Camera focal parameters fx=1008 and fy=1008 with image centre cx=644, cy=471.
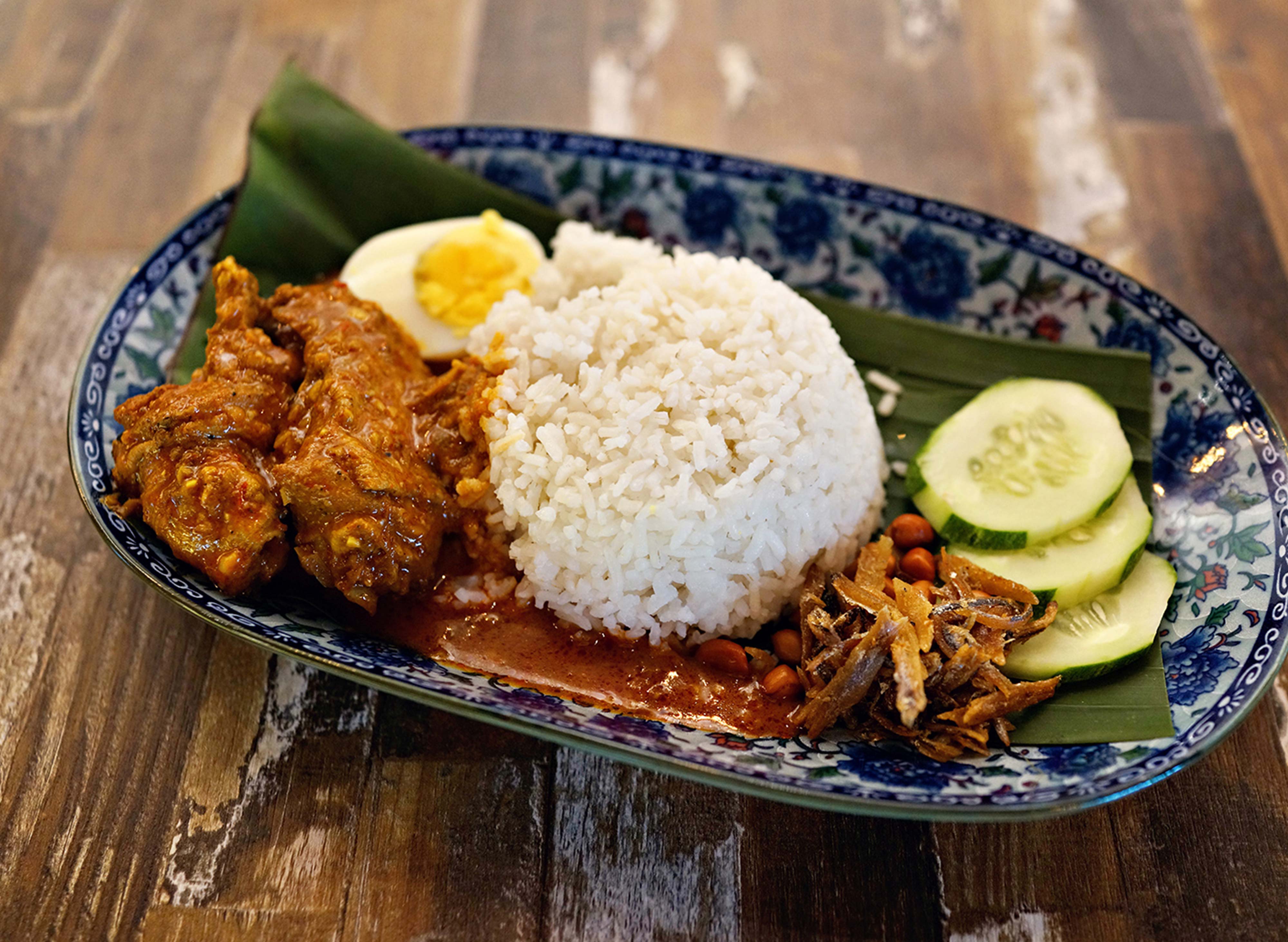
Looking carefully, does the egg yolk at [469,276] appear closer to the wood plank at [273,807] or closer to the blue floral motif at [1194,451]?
the wood plank at [273,807]

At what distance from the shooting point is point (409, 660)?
304 cm

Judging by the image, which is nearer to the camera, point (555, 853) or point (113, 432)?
point (555, 853)

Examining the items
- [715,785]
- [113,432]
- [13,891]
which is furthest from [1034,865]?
[113,432]

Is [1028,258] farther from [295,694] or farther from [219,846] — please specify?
[219,846]

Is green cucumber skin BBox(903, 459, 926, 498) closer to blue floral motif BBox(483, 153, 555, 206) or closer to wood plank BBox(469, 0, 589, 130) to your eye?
blue floral motif BBox(483, 153, 555, 206)

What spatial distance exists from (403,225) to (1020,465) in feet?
8.99

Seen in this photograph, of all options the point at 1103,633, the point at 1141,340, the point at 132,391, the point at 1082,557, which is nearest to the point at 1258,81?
the point at 1141,340

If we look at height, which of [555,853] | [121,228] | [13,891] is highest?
[121,228]

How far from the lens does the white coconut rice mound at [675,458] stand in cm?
324

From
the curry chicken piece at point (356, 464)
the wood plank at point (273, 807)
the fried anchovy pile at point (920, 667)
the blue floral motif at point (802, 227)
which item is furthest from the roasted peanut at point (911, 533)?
the wood plank at point (273, 807)

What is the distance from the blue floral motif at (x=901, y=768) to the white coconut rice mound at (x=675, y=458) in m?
0.71

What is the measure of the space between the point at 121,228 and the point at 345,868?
11.7 ft

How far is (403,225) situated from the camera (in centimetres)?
441

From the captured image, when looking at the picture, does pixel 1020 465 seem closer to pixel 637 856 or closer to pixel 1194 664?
pixel 1194 664
